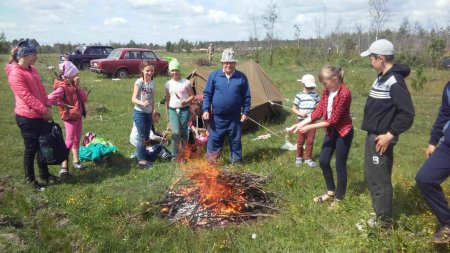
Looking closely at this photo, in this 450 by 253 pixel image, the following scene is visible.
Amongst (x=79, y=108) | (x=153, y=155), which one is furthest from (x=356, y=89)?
(x=79, y=108)

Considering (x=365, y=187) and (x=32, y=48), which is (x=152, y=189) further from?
(x=365, y=187)

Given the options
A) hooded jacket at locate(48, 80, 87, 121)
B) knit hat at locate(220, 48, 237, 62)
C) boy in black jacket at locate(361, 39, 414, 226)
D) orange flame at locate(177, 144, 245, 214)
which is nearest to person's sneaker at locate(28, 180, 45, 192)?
hooded jacket at locate(48, 80, 87, 121)

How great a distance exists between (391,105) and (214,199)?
2.16m

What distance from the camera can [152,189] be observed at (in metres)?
5.04

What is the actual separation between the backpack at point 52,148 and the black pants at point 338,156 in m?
3.46

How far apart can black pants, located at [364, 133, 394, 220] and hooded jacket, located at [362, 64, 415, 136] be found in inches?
6.8

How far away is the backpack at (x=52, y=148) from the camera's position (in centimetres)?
506

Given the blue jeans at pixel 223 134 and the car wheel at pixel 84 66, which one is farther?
the car wheel at pixel 84 66

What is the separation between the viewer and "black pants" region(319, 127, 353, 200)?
4.41 metres

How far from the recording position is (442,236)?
10.6 feet

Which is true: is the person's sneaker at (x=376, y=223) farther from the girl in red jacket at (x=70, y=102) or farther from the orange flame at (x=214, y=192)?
the girl in red jacket at (x=70, y=102)

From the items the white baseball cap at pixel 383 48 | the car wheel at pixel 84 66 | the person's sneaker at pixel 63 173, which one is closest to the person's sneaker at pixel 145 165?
the person's sneaker at pixel 63 173

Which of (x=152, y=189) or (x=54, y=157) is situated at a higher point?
(x=54, y=157)

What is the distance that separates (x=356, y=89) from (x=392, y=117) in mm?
11433
